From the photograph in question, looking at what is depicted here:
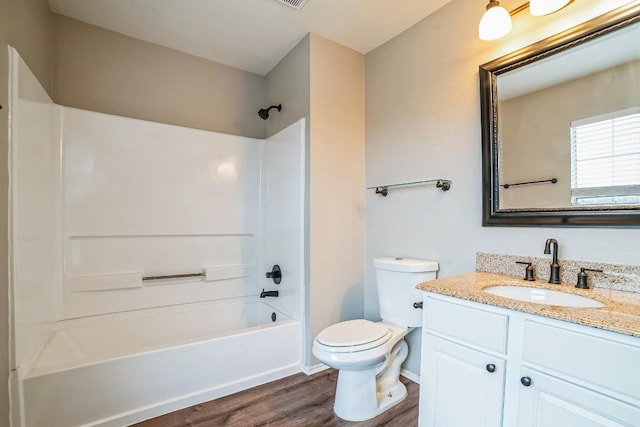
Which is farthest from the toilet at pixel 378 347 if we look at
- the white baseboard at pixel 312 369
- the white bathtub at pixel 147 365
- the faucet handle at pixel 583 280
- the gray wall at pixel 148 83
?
the gray wall at pixel 148 83

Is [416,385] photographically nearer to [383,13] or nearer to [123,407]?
[123,407]

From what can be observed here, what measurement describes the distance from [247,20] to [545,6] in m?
1.71

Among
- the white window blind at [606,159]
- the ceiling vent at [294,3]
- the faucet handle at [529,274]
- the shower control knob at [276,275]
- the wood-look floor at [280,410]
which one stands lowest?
the wood-look floor at [280,410]

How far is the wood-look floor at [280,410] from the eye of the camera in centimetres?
158

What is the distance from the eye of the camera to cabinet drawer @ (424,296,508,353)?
1061 millimetres

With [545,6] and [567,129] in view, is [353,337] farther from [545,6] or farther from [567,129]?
[545,6]

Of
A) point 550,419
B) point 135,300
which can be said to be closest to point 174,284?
point 135,300

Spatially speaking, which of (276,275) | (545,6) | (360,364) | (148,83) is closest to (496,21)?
(545,6)

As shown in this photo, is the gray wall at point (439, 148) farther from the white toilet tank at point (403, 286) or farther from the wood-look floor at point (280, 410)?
the wood-look floor at point (280, 410)

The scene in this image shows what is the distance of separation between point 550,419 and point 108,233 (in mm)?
2540

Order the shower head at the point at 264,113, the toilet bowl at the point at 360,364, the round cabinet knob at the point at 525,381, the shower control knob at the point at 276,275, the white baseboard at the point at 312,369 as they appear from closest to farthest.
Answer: the round cabinet knob at the point at 525,381 → the toilet bowl at the point at 360,364 → the white baseboard at the point at 312,369 → the shower control knob at the point at 276,275 → the shower head at the point at 264,113

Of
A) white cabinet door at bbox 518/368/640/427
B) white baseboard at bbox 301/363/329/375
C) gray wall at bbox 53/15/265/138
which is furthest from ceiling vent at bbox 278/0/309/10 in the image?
white baseboard at bbox 301/363/329/375

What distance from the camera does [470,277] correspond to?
1.47 meters

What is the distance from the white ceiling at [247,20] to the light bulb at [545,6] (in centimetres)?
63
